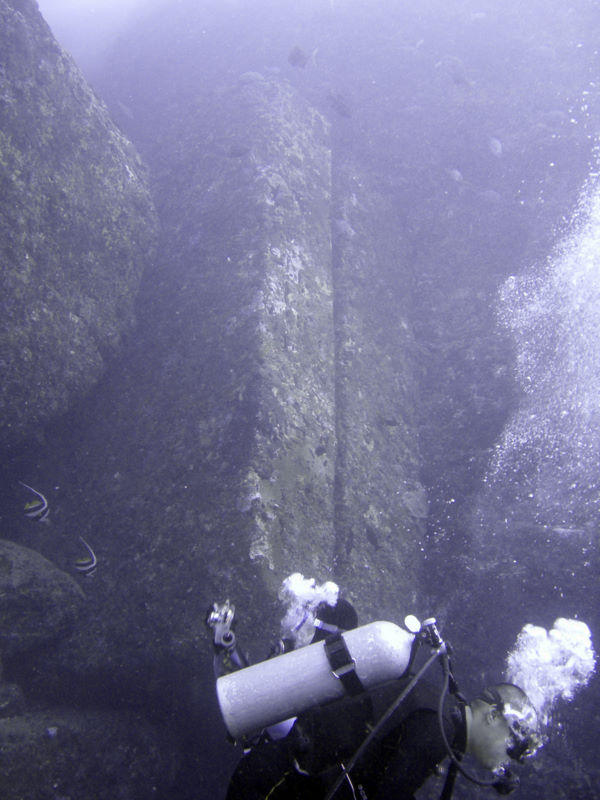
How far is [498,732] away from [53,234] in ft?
18.3

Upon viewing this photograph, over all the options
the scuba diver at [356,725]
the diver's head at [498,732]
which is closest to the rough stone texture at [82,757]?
the scuba diver at [356,725]

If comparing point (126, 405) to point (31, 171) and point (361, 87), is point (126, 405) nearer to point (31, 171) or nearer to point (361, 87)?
point (31, 171)

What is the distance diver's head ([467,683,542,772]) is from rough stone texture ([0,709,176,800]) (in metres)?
2.42

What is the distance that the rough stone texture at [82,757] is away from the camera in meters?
3.12

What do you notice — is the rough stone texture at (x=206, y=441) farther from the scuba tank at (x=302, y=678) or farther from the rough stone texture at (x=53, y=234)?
the scuba tank at (x=302, y=678)

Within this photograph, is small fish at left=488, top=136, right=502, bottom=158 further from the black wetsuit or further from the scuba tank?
the black wetsuit

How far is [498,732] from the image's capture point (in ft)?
8.07

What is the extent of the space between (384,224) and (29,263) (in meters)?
5.36

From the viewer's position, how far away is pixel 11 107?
14.6 feet

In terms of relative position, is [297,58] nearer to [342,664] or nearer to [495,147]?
[495,147]

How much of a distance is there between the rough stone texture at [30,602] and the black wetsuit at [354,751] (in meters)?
2.31

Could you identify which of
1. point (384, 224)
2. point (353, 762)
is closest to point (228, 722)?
point (353, 762)

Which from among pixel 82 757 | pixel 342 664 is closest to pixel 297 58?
pixel 342 664

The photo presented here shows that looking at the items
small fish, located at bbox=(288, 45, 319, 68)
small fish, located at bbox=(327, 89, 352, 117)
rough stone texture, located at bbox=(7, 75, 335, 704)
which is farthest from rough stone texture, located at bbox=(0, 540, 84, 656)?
small fish, located at bbox=(288, 45, 319, 68)
